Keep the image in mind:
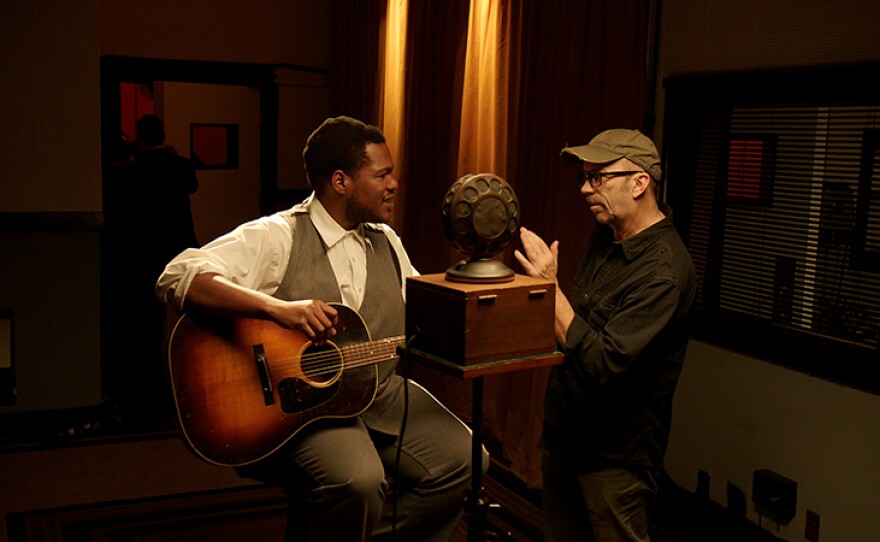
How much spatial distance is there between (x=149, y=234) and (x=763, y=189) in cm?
344

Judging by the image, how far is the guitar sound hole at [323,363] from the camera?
8.27ft

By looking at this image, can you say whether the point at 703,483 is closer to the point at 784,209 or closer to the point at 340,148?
the point at 784,209

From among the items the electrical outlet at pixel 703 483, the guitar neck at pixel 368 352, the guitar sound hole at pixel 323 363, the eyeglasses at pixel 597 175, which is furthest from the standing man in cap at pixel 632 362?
the electrical outlet at pixel 703 483

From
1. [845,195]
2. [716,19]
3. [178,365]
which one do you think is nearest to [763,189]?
[845,195]

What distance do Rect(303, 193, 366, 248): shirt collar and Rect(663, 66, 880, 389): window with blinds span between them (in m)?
1.45

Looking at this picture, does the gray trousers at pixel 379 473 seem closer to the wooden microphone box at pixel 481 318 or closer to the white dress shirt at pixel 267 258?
the white dress shirt at pixel 267 258

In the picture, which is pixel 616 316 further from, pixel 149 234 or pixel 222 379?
pixel 149 234

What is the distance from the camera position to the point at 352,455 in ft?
7.95

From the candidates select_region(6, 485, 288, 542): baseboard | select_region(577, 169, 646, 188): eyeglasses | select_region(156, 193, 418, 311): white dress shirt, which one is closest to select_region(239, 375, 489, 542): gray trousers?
select_region(156, 193, 418, 311): white dress shirt

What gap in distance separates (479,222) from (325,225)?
0.81 metres

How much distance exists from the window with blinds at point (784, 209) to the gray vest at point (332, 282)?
51.6 inches

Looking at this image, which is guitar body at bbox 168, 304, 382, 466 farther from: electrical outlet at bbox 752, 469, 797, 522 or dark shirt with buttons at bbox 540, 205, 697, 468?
electrical outlet at bbox 752, 469, 797, 522

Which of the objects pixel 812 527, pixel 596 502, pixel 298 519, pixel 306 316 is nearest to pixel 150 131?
pixel 298 519

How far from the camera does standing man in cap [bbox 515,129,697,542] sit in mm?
2350
